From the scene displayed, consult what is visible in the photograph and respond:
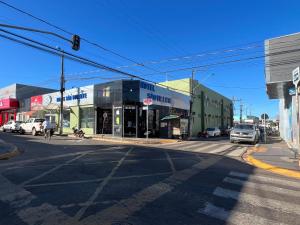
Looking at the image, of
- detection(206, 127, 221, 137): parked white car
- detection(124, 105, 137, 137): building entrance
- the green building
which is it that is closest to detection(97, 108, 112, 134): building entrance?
detection(124, 105, 137, 137): building entrance

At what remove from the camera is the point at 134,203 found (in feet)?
19.1

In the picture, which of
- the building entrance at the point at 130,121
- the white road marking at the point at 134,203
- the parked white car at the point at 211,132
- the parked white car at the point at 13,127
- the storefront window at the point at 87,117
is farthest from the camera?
the parked white car at the point at 211,132

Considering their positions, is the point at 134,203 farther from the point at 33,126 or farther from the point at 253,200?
the point at 33,126

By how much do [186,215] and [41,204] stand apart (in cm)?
288

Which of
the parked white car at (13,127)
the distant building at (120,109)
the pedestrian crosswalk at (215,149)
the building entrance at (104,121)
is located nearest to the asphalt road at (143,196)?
the pedestrian crosswalk at (215,149)

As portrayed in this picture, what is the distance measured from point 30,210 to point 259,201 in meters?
4.69

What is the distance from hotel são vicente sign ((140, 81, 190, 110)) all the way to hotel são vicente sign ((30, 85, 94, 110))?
19.7 ft

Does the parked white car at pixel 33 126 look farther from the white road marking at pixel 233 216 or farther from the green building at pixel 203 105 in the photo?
the white road marking at pixel 233 216

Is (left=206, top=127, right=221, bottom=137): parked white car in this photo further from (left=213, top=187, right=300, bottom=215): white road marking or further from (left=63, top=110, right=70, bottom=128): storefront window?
(left=213, top=187, right=300, bottom=215): white road marking

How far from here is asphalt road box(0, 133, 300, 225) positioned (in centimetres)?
500

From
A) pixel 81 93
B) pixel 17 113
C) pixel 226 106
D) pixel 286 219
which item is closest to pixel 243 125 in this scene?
pixel 81 93

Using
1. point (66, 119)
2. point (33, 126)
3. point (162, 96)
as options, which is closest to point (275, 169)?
point (162, 96)

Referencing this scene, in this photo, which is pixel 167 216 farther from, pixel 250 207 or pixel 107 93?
pixel 107 93

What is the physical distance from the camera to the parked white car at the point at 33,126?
30062mm
